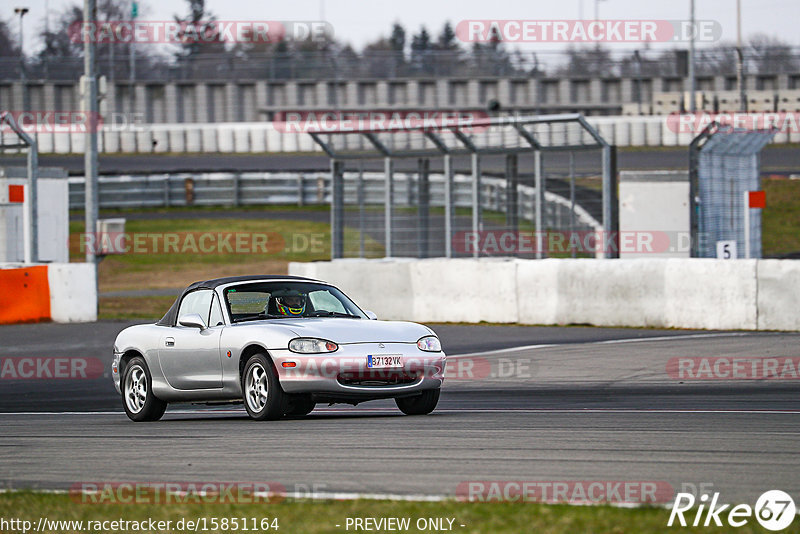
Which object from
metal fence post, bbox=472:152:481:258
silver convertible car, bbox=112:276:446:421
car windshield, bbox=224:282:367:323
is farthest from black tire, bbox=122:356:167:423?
metal fence post, bbox=472:152:481:258

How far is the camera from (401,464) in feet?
22.7

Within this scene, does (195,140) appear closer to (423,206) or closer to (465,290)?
(423,206)

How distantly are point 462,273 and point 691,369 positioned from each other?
22.8ft

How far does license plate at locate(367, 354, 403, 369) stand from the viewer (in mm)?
9453

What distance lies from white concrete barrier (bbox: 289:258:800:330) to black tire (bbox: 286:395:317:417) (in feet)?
30.1

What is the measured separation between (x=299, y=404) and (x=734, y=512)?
192 inches

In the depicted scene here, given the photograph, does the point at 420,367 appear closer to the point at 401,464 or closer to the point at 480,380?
the point at 401,464

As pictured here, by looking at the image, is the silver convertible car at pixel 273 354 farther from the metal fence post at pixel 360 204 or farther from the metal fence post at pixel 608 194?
the metal fence post at pixel 360 204

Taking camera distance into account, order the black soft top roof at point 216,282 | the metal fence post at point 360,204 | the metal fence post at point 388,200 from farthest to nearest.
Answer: the metal fence post at point 360,204
the metal fence post at point 388,200
the black soft top roof at point 216,282

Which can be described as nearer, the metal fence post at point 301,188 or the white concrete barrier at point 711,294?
the white concrete barrier at point 711,294

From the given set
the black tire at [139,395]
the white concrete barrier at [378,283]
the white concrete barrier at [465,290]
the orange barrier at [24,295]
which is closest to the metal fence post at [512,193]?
the white concrete barrier at [465,290]

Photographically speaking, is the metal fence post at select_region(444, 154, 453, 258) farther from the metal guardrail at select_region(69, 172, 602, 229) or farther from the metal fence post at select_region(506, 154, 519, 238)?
the metal guardrail at select_region(69, 172, 602, 229)

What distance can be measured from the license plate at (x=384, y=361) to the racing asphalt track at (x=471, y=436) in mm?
425

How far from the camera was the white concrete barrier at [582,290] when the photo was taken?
17.2 meters
